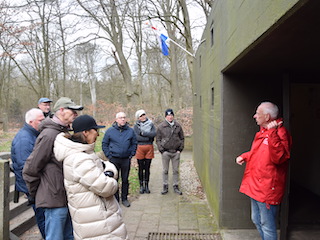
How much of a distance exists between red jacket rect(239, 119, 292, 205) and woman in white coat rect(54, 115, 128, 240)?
4.74ft

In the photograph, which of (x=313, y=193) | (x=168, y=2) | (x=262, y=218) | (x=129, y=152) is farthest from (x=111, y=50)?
(x=262, y=218)

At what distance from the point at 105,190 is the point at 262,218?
165 cm

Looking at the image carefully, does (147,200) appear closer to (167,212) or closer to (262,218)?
(167,212)

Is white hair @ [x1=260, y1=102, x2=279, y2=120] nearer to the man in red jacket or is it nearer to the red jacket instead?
the man in red jacket

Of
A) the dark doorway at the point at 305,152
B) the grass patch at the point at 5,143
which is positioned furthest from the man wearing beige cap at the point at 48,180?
the grass patch at the point at 5,143

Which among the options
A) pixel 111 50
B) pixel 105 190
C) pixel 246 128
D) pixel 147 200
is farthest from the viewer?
pixel 111 50

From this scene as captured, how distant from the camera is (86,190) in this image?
7.73ft

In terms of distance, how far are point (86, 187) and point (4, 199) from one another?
1762 mm

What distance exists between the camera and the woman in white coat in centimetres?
230

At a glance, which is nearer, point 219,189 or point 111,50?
point 219,189

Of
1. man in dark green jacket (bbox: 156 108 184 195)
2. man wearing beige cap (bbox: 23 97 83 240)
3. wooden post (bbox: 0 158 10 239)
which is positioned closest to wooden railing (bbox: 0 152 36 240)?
wooden post (bbox: 0 158 10 239)

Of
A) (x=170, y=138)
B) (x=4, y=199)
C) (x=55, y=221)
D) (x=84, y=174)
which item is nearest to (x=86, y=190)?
(x=84, y=174)

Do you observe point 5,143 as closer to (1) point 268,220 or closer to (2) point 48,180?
(2) point 48,180

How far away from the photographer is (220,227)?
3.89 m
